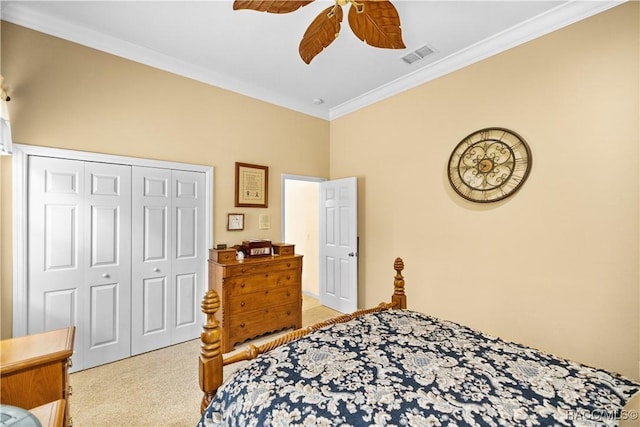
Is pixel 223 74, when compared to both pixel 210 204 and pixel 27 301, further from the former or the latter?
pixel 27 301

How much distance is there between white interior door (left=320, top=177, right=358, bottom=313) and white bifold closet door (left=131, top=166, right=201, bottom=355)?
181cm

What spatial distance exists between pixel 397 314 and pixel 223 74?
3.23 meters

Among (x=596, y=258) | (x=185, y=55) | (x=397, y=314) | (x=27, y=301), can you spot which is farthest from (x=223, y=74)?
(x=596, y=258)

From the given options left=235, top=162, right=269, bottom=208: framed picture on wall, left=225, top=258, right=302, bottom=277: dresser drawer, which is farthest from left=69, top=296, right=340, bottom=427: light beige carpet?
left=235, top=162, right=269, bottom=208: framed picture on wall

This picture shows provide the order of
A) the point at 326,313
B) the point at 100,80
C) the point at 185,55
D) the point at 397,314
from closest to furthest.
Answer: the point at 397,314
the point at 100,80
the point at 185,55
the point at 326,313

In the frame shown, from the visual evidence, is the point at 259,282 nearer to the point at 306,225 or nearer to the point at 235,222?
the point at 235,222

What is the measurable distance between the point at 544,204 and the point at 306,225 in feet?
11.7

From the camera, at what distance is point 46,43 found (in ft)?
7.84

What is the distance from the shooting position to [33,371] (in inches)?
48.3

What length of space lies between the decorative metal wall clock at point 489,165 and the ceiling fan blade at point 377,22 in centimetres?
144

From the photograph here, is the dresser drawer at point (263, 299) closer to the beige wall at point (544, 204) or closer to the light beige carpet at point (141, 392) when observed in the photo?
the light beige carpet at point (141, 392)

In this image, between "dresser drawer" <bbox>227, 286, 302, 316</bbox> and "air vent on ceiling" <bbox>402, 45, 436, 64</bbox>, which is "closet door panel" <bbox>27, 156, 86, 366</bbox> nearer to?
"dresser drawer" <bbox>227, 286, 302, 316</bbox>

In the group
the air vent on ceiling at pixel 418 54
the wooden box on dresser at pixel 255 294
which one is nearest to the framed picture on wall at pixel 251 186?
the wooden box on dresser at pixel 255 294

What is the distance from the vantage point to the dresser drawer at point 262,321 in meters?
2.98
